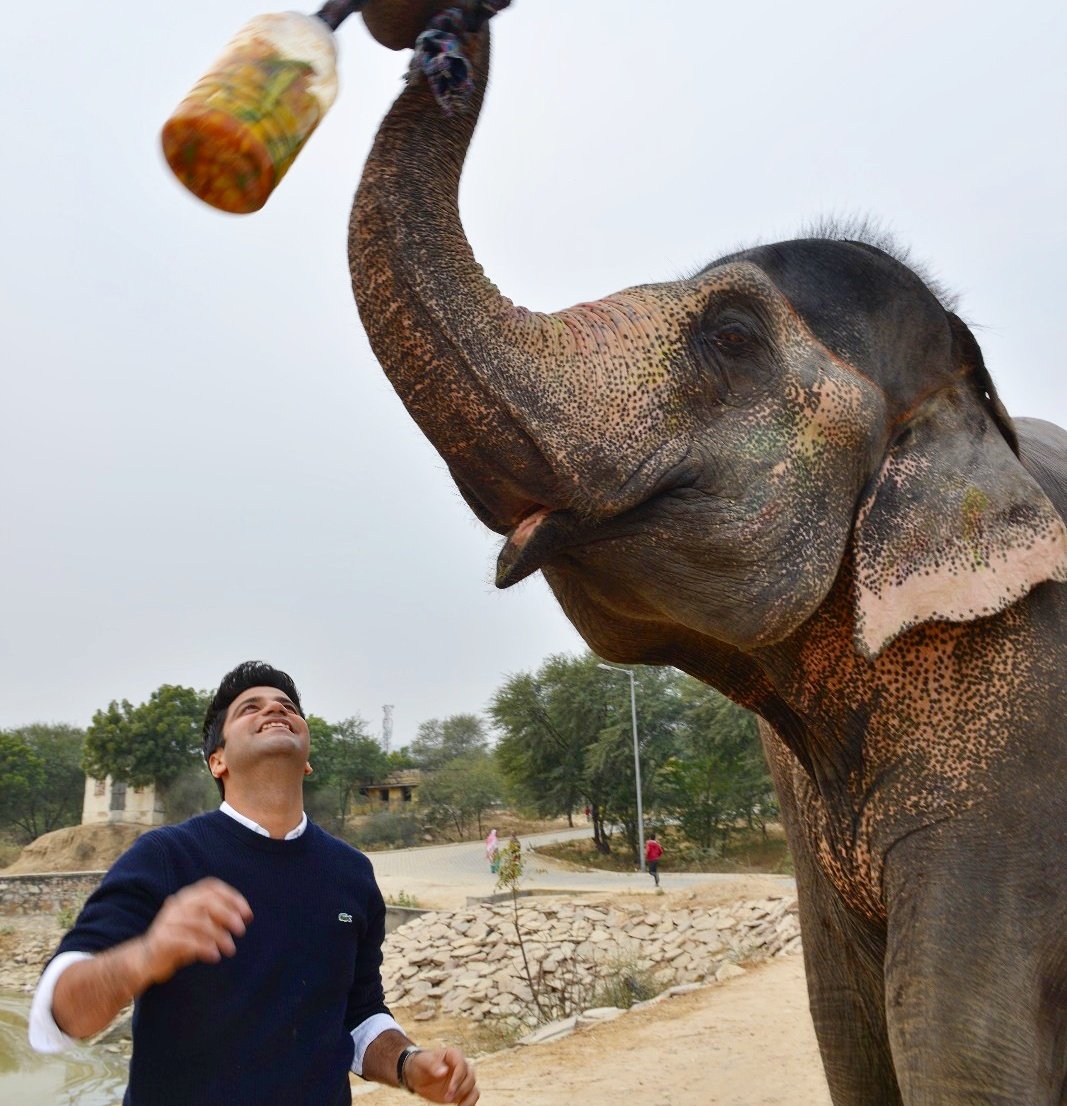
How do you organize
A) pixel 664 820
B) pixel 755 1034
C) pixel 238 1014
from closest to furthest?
pixel 238 1014
pixel 755 1034
pixel 664 820

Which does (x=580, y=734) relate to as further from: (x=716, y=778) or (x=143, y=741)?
(x=143, y=741)

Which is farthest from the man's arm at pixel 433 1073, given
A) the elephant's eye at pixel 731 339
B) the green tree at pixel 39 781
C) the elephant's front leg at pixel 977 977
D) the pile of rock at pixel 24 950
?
the green tree at pixel 39 781

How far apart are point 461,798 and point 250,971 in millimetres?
49010

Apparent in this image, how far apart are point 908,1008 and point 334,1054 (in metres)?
1.13

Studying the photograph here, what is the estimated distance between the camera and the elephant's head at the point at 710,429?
188 cm

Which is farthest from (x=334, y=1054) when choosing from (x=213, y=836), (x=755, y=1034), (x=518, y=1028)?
(x=518, y=1028)

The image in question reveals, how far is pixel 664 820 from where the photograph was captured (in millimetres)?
35844

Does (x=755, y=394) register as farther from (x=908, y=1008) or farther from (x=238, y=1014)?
(x=238, y=1014)

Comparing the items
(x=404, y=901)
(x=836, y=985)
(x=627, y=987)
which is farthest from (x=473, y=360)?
(x=404, y=901)

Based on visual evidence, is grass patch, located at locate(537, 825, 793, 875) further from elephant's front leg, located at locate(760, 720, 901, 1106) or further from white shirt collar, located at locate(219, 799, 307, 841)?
white shirt collar, located at locate(219, 799, 307, 841)

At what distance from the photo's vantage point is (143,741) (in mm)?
46219

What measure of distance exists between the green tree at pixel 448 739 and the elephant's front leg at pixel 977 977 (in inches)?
2730

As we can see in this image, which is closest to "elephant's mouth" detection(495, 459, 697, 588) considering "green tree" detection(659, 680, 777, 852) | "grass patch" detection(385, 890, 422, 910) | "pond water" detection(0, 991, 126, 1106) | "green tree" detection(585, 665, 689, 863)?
"pond water" detection(0, 991, 126, 1106)

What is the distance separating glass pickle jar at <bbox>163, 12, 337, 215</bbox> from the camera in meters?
1.59
